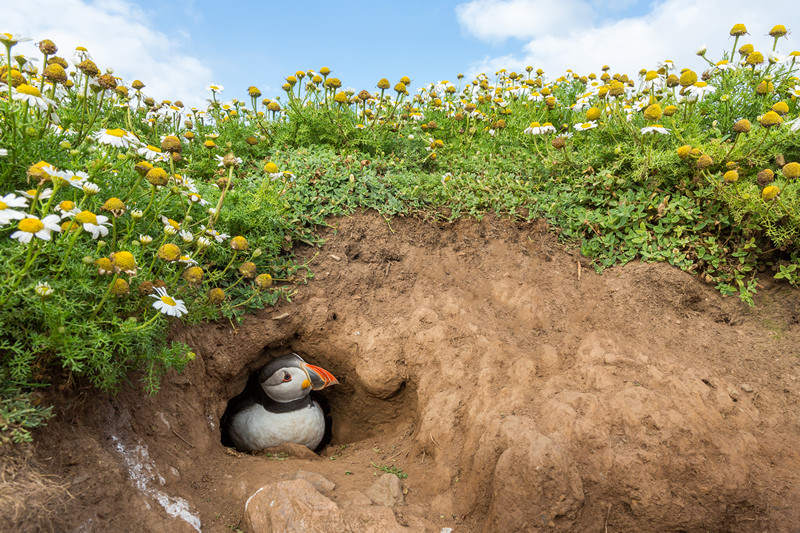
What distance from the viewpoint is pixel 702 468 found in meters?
2.53

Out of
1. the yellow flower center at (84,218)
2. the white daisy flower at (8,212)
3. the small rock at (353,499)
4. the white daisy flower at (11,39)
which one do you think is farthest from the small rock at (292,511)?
the white daisy flower at (11,39)

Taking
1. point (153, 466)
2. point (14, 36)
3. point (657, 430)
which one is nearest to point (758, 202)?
point (657, 430)

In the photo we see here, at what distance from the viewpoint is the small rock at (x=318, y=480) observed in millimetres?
2641

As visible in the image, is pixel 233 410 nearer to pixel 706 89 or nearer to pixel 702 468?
pixel 702 468

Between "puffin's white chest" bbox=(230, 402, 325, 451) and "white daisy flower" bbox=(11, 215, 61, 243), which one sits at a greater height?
"white daisy flower" bbox=(11, 215, 61, 243)

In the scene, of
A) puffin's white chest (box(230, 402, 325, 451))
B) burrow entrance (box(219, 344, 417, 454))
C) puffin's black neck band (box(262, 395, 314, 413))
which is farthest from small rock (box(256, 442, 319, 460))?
burrow entrance (box(219, 344, 417, 454))

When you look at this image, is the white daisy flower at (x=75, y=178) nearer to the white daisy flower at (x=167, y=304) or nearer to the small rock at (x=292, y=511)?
the white daisy flower at (x=167, y=304)

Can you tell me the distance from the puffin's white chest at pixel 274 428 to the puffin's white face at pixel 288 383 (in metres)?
0.14

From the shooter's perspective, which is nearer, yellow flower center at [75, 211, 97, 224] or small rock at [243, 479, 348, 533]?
yellow flower center at [75, 211, 97, 224]

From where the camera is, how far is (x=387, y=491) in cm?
266

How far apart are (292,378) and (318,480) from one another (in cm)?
110

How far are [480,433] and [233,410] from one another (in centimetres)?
217

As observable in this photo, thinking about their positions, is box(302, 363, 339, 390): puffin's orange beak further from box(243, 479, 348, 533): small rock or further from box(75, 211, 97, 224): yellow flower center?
box(75, 211, 97, 224): yellow flower center

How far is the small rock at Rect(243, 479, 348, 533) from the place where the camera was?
2.38 m
